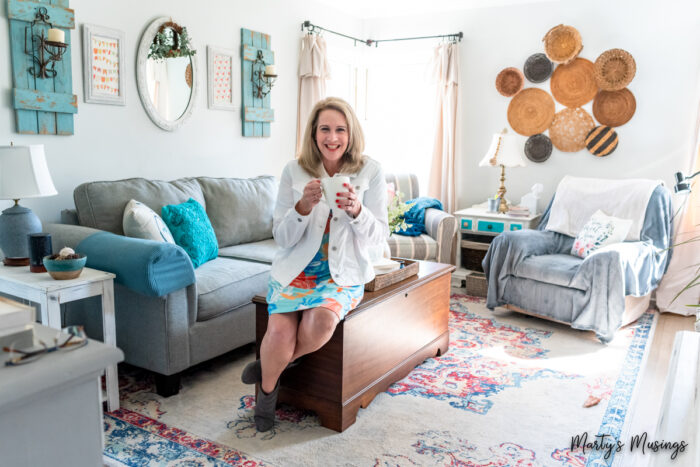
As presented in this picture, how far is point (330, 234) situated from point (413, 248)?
6.72ft

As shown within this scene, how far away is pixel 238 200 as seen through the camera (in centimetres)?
366

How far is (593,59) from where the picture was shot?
436 cm

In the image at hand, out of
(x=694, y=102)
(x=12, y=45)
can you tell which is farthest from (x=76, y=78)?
(x=694, y=102)

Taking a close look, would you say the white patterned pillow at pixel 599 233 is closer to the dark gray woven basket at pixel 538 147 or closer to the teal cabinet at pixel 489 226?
the teal cabinet at pixel 489 226

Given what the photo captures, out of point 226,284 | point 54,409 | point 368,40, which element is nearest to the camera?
point 54,409

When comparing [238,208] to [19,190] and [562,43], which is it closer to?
[19,190]

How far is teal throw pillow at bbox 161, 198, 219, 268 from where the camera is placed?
3004 mm

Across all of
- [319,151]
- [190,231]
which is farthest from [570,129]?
[190,231]

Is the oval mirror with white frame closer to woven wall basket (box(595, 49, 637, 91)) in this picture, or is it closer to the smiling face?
the smiling face

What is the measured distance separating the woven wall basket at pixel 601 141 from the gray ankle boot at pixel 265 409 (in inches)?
132

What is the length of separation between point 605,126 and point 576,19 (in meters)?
0.88

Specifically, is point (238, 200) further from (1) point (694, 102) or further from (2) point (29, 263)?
(1) point (694, 102)

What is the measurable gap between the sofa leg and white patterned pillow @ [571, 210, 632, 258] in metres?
2.65

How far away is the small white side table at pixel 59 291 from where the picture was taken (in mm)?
2146
